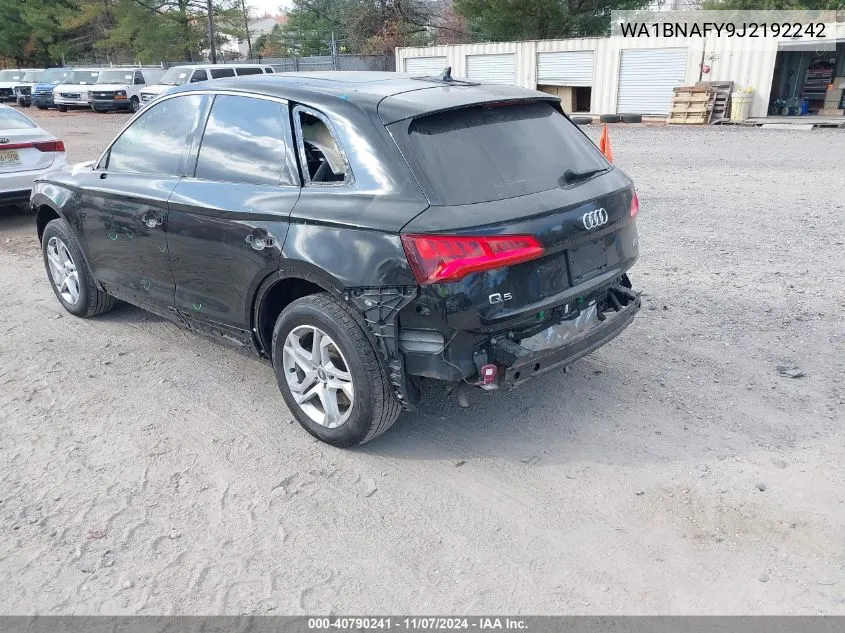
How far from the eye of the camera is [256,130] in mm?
3881

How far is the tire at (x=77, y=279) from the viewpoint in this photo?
5316 millimetres

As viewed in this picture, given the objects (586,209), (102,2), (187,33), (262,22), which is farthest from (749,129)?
(262,22)

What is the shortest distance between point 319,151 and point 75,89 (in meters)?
31.6

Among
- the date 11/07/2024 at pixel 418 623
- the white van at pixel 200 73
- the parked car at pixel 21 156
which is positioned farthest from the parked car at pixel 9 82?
the date 11/07/2024 at pixel 418 623

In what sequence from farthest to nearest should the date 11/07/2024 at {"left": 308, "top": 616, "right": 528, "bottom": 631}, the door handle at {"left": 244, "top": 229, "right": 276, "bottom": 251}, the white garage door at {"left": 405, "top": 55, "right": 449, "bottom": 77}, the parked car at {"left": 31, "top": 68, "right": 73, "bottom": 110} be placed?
the parked car at {"left": 31, "top": 68, "right": 73, "bottom": 110}, the white garage door at {"left": 405, "top": 55, "right": 449, "bottom": 77}, the door handle at {"left": 244, "top": 229, "right": 276, "bottom": 251}, the date 11/07/2024 at {"left": 308, "top": 616, "right": 528, "bottom": 631}

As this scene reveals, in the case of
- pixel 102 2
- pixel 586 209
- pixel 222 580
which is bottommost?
pixel 222 580

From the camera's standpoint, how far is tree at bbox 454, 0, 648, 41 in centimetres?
3117

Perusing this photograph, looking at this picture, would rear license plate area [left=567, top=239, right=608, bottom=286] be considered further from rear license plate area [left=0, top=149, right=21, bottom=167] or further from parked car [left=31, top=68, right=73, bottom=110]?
parked car [left=31, top=68, right=73, bottom=110]

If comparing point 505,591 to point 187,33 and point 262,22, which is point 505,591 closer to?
point 187,33

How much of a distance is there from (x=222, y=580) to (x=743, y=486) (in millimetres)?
2429

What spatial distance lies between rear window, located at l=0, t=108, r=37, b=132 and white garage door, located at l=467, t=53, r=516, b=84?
18.5 m

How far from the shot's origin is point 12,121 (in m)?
8.98

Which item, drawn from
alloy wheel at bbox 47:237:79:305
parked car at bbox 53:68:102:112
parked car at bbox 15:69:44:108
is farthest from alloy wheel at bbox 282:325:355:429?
parked car at bbox 15:69:44:108

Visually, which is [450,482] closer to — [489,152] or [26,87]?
[489,152]
